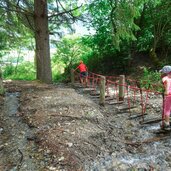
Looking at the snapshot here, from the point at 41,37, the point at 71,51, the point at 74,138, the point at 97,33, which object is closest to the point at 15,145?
the point at 74,138

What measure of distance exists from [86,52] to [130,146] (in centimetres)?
1222

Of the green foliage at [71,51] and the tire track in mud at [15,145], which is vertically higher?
the green foliage at [71,51]

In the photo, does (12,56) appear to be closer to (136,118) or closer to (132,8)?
(132,8)

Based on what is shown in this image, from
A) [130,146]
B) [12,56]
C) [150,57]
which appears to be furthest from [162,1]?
[12,56]

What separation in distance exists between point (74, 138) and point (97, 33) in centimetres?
1104

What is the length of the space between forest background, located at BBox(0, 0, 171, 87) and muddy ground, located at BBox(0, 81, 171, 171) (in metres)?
4.78

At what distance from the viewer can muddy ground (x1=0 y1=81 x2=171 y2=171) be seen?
4.56 meters

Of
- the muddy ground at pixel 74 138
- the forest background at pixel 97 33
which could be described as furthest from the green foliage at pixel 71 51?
the muddy ground at pixel 74 138

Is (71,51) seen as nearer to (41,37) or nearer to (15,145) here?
(41,37)

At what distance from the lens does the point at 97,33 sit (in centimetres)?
1531

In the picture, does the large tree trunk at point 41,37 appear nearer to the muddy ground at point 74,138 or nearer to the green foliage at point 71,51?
the muddy ground at point 74,138

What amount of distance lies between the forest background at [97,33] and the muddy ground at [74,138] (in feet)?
15.7

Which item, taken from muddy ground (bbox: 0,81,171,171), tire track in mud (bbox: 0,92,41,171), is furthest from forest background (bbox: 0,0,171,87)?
tire track in mud (bbox: 0,92,41,171)

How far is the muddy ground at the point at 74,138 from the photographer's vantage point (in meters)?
4.56
